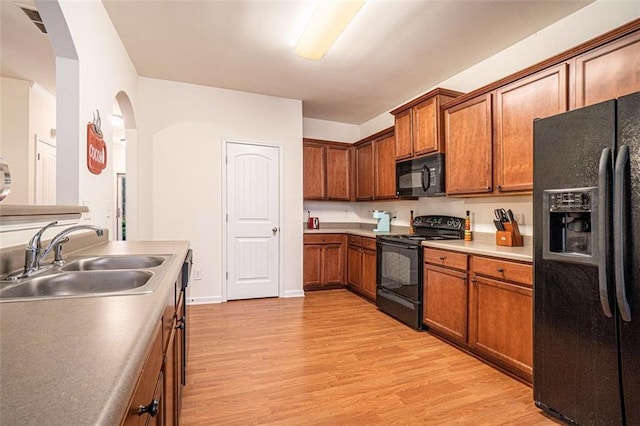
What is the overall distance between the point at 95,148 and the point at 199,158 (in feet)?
5.39

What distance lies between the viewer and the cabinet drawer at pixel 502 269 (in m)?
2.07

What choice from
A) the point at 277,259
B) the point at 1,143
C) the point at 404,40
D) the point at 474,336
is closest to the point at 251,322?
the point at 277,259

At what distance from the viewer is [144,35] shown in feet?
9.07

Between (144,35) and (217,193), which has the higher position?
(144,35)

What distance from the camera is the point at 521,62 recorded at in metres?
2.81

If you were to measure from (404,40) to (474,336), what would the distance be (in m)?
2.57

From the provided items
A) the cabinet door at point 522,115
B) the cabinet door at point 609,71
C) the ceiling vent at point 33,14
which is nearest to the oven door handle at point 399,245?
the cabinet door at point 522,115

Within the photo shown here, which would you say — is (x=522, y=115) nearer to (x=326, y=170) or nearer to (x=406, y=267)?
(x=406, y=267)

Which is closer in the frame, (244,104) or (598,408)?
(598,408)

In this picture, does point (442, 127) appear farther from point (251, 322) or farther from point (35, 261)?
point (35, 261)

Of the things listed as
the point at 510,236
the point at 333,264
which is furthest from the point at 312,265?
the point at 510,236

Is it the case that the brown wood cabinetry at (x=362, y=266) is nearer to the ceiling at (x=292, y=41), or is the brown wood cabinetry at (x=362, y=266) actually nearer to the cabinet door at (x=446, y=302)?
the cabinet door at (x=446, y=302)

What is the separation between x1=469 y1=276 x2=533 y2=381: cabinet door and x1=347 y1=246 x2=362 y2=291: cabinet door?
6.30ft

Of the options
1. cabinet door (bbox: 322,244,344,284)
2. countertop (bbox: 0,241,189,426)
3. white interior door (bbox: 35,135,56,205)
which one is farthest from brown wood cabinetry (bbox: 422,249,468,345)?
white interior door (bbox: 35,135,56,205)
